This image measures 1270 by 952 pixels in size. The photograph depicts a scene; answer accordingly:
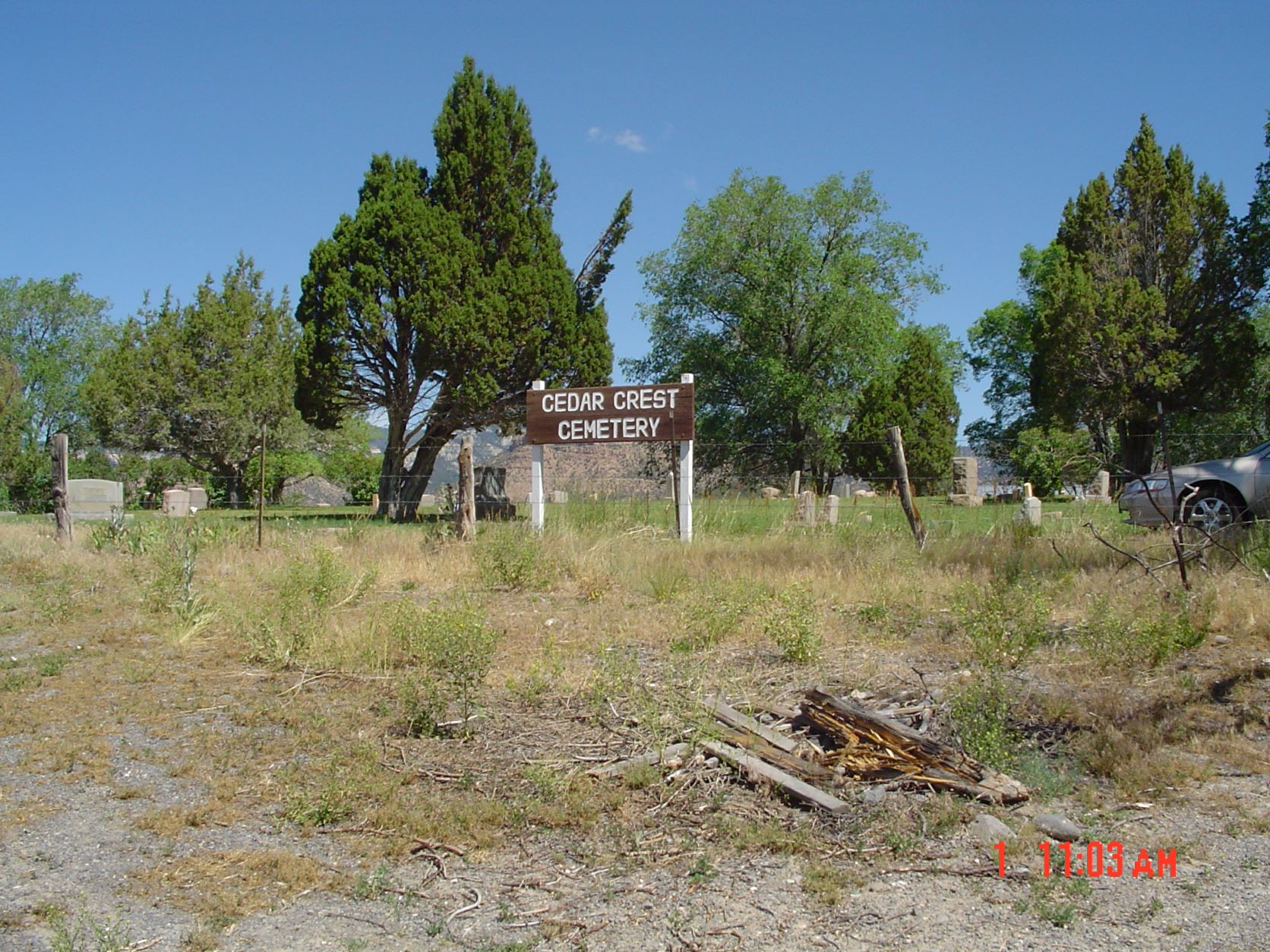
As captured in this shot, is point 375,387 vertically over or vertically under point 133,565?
over

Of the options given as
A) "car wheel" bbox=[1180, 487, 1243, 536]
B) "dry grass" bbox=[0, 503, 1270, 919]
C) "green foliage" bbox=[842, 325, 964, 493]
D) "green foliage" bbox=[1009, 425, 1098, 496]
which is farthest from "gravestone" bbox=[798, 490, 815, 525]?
"green foliage" bbox=[842, 325, 964, 493]

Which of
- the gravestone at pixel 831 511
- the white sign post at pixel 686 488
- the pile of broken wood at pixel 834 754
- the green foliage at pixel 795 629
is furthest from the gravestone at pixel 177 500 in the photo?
the pile of broken wood at pixel 834 754

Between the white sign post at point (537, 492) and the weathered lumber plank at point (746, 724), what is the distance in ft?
26.3

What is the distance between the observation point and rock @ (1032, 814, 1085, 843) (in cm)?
407

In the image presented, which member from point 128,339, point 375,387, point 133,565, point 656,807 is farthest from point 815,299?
point 656,807

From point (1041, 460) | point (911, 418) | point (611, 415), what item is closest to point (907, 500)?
point (611, 415)

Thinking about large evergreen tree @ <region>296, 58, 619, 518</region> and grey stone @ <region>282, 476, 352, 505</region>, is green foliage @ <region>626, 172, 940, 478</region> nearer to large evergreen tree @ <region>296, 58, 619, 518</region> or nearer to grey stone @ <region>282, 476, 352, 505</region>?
large evergreen tree @ <region>296, 58, 619, 518</region>

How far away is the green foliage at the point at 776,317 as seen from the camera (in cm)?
3412

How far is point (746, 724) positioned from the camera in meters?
5.30

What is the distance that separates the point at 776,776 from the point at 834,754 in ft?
1.61

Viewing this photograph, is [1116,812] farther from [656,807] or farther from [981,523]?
[981,523]

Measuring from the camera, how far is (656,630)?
8.35 metres

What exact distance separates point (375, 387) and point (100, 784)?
20104 millimetres

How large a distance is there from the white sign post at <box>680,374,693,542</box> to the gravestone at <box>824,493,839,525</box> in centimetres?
199
